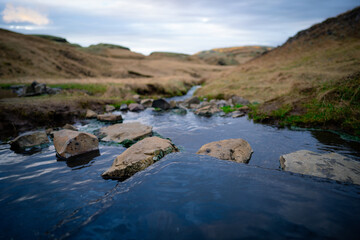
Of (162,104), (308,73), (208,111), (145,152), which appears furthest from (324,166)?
(308,73)

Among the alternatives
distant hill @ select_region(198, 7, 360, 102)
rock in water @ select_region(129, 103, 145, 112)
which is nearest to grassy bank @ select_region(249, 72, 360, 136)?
distant hill @ select_region(198, 7, 360, 102)

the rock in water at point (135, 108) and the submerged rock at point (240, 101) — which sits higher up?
the submerged rock at point (240, 101)

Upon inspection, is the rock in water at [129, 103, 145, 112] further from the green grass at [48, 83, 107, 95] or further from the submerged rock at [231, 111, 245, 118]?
the submerged rock at [231, 111, 245, 118]

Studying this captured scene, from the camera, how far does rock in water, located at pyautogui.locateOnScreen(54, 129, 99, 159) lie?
205 inches

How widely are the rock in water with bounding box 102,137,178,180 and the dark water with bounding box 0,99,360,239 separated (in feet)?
0.77

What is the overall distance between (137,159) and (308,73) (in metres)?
14.6

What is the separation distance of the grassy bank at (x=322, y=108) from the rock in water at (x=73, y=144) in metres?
6.79

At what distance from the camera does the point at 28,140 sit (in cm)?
618

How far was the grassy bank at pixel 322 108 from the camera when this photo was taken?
242 inches

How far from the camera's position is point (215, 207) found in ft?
7.70

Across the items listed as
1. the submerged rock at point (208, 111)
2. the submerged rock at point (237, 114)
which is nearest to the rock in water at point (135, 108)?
the submerged rock at point (208, 111)

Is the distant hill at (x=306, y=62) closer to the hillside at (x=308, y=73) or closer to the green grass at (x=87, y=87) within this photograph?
the hillside at (x=308, y=73)

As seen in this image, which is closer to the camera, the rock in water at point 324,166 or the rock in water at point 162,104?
the rock in water at point 324,166

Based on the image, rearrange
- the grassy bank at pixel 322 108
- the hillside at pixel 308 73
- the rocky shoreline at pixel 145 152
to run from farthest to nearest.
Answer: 1. the hillside at pixel 308 73
2. the grassy bank at pixel 322 108
3. the rocky shoreline at pixel 145 152
